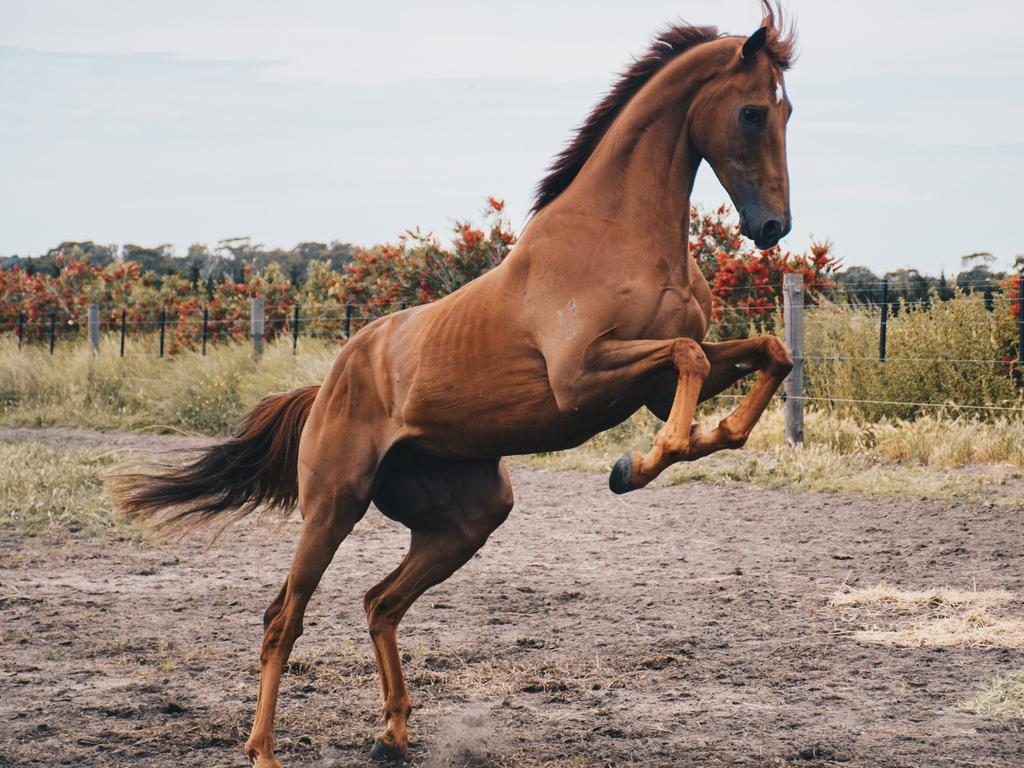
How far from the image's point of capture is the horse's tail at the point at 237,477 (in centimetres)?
547

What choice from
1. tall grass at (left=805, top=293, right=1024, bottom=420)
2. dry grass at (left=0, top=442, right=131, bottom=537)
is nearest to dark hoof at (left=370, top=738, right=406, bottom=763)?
dry grass at (left=0, top=442, right=131, bottom=537)

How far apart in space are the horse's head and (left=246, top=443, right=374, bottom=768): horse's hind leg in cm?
188

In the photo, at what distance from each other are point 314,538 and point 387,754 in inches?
36.7

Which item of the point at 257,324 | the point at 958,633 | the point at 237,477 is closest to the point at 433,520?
the point at 237,477

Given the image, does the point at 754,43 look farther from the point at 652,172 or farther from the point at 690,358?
the point at 690,358

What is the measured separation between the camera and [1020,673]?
5.09 m

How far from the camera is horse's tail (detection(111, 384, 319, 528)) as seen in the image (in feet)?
17.9

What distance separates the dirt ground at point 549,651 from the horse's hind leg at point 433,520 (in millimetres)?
428

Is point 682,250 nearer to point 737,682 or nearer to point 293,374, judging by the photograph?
point 737,682

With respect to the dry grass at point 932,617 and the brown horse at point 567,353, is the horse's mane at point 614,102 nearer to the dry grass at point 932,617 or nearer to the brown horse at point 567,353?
the brown horse at point 567,353

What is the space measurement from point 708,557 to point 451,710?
3486 millimetres

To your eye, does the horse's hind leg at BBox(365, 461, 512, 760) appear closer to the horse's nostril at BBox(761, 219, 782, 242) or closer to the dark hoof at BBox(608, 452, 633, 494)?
the dark hoof at BBox(608, 452, 633, 494)

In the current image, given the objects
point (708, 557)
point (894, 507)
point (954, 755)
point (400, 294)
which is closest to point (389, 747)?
point (954, 755)

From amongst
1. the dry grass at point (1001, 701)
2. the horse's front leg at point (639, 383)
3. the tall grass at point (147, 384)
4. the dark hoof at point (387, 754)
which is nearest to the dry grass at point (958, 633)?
the dry grass at point (1001, 701)
